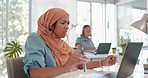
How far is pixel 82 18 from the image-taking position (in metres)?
6.05

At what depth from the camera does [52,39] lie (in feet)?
4.28

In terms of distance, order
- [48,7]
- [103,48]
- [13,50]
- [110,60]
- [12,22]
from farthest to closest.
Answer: [48,7], [12,22], [13,50], [103,48], [110,60]

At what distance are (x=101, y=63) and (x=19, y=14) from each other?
378 cm

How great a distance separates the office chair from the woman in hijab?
8 centimetres

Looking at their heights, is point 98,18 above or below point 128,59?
above

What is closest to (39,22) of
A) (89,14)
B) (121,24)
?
(89,14)

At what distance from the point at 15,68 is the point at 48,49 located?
0.78 feet

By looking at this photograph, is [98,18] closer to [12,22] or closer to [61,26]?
[12,22]

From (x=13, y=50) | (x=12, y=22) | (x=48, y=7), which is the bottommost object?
(x=13, y=50)

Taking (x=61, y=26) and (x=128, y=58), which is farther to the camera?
(x=61, y=26)

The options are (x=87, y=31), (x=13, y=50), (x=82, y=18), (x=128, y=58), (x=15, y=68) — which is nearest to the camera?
(x=128, y=58)

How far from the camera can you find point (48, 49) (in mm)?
1239

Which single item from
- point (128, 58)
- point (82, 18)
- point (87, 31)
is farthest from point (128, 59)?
point (82, 18)

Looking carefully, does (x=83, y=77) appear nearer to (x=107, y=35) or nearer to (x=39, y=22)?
(x=39, y=22)
